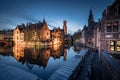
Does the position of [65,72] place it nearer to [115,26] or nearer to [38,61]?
[115,26]

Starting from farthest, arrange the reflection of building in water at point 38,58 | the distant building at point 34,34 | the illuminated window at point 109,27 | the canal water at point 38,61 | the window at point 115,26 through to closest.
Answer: the distant building at point 34,34 → the reflection of building in water at point 38,58 → the canal water at point 38,61 → the illuminated window at point 109,27 → the window at point 115,26

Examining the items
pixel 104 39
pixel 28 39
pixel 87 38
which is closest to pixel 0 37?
pixel 28 39

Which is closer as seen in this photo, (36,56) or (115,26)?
(115,26)

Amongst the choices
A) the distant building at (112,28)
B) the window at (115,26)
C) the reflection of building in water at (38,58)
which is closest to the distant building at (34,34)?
the reflection of building in water at (38,58)

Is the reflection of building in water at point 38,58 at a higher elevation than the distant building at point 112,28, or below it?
below

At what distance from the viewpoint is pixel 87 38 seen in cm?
7194

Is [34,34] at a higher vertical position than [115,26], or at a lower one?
higher

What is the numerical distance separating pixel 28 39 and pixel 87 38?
134 ft

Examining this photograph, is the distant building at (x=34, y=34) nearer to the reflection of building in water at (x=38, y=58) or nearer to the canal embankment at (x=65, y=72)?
the reflection of building in water at (x=38, y=58)

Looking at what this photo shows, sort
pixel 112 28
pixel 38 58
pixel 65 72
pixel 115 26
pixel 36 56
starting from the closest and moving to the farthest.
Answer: pixel 65 72 → pixel 115 26 → pixel 112 28 → pixel 38 58 → pixel 36 56

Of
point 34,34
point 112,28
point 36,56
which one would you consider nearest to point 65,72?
point 112,28

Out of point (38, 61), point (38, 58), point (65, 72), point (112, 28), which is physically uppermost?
point (112, 28)


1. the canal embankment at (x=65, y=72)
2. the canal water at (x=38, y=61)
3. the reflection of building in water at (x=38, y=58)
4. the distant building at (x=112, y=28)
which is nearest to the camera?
the canal embankment at (x=65, y=72)

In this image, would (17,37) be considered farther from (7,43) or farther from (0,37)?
(0,37)
